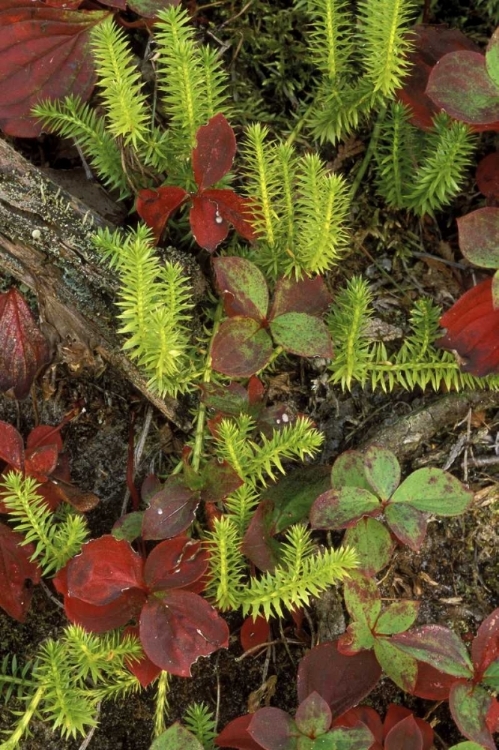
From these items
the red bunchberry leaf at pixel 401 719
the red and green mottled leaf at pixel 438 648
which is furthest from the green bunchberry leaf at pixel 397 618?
the red bunchberry leaf at pixel 401 719

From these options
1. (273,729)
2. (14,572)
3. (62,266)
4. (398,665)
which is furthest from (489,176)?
(14,572)

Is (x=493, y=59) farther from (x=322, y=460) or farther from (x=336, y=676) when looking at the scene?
(x=336, y=676)

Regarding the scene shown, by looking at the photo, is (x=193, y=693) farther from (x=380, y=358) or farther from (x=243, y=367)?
(x=380, y=358)

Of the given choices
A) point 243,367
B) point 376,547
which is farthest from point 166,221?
point 376,547

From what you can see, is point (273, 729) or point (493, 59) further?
point (493, 59)

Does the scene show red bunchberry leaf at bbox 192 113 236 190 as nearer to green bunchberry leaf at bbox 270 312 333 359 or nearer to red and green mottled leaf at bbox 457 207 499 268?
green bunchberry leaf at bbox 270 312 333 359

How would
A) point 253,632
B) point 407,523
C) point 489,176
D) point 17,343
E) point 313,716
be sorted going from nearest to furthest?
point 313,716
point 407,523
point 253,632
point 17,343
point 489,176

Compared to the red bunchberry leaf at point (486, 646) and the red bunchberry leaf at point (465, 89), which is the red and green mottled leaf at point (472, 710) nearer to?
the red bunchberry leaf at point (486, 646)

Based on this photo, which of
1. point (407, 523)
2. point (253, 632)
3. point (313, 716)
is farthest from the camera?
point (253, 632)
